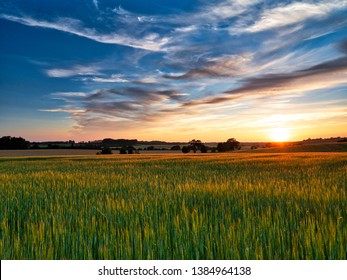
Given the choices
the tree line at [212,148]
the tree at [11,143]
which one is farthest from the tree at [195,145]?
the tree at [11,143]

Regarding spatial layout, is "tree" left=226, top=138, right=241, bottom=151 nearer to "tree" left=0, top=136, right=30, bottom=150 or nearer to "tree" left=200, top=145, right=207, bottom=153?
"tree" left=200, top=145, right=207, bottom=153

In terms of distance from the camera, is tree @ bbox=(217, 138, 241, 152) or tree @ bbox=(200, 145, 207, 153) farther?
tree @ bbox=(217, 138, 241, 152)

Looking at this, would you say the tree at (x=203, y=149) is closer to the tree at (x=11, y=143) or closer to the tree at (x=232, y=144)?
the tree at (x=232, y=144)

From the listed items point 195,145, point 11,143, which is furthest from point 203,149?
point 11,143

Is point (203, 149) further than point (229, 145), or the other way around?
point (229, 145)

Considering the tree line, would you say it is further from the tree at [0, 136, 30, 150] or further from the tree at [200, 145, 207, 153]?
the tree at [0, 136, 30, 150]

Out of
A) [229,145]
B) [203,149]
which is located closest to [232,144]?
[229,145]

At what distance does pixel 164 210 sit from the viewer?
17.4 ft

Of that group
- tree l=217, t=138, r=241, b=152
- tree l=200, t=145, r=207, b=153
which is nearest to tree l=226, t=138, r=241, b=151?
tree l=217, t=138, r=241, b=152

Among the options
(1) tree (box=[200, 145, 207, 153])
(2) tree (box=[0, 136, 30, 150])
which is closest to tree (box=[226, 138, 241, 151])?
(1) tree (box=[200, 145, 207, 153])

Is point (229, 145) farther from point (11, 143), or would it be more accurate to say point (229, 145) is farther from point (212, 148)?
point (11, 143)
